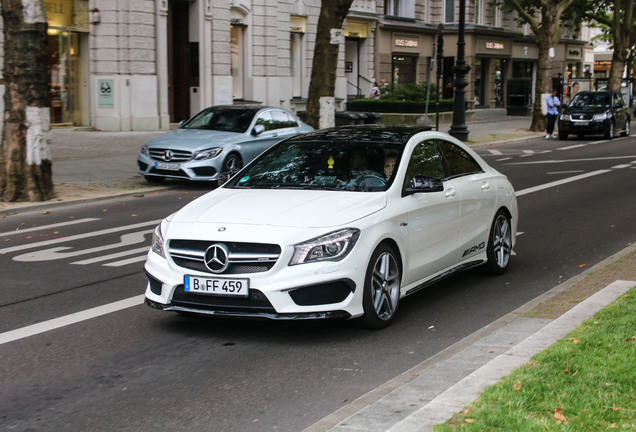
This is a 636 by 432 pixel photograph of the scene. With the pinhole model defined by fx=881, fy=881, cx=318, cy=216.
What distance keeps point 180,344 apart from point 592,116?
2979 cm

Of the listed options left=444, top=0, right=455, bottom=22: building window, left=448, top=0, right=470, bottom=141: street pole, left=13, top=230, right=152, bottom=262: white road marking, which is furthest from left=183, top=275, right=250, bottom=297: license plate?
left=444, top=0, right=455, bottom=22: building window

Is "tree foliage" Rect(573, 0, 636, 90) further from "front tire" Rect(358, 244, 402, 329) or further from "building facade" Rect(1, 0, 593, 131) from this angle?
"front tire" Rect(358, 244, 402, 329)

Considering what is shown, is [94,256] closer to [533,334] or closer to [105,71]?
[533,334]

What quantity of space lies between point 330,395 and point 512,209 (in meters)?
4.55

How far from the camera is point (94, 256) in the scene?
10039mm

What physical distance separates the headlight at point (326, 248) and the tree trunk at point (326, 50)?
16867 millimetres

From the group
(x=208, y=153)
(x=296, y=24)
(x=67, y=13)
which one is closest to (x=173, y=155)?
(x=208, y=153)

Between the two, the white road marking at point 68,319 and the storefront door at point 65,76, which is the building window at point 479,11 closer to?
the storefront door at point 65,76

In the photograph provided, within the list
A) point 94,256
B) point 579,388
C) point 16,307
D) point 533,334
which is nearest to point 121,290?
point 16,307

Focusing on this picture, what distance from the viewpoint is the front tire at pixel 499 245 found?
8828mm

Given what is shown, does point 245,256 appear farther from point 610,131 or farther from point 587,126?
point 610,131

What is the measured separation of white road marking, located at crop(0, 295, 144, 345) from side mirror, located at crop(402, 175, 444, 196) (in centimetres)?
256

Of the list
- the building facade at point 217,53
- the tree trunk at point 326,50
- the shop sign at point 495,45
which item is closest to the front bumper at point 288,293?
the tree trunk at point 326,50

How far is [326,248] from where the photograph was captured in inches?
247
